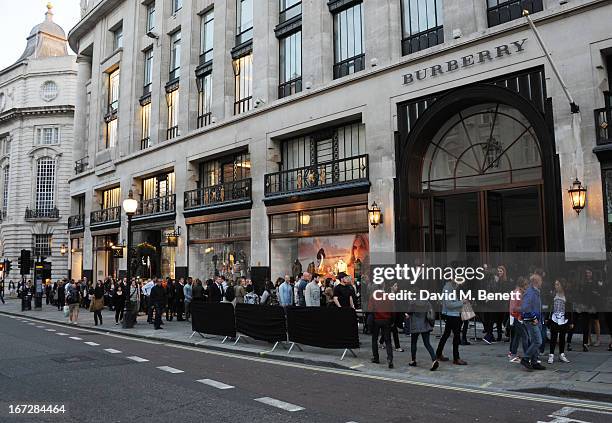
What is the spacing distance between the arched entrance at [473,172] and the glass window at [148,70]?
20.4 m

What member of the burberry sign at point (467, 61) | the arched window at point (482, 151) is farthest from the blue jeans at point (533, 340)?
the burberry sign at point (467, 61)

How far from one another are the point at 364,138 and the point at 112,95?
2403 centimetres

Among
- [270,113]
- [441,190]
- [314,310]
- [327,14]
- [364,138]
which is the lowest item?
[314,310]

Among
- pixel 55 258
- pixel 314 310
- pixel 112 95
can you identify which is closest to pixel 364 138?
pixel 314 310

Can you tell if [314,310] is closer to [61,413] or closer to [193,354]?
[193,354]

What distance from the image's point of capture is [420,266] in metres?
16.7

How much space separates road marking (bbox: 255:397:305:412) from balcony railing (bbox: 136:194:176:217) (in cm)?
2132

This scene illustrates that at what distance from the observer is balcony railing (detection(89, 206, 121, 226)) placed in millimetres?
33122

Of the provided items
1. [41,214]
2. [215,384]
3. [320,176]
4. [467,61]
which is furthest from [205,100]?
[41,214]

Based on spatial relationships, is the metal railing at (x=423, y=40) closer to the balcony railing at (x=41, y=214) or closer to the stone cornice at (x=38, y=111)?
the stone cornice at (x=38, y=111)

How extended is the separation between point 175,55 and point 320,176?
15.0 m

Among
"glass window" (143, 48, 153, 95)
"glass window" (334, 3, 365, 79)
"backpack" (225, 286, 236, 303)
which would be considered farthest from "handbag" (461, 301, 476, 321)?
"glass window" (143, 48, 153, 95)

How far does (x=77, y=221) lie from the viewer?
39.0 meters

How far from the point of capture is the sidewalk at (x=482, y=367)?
8039 millimetres
